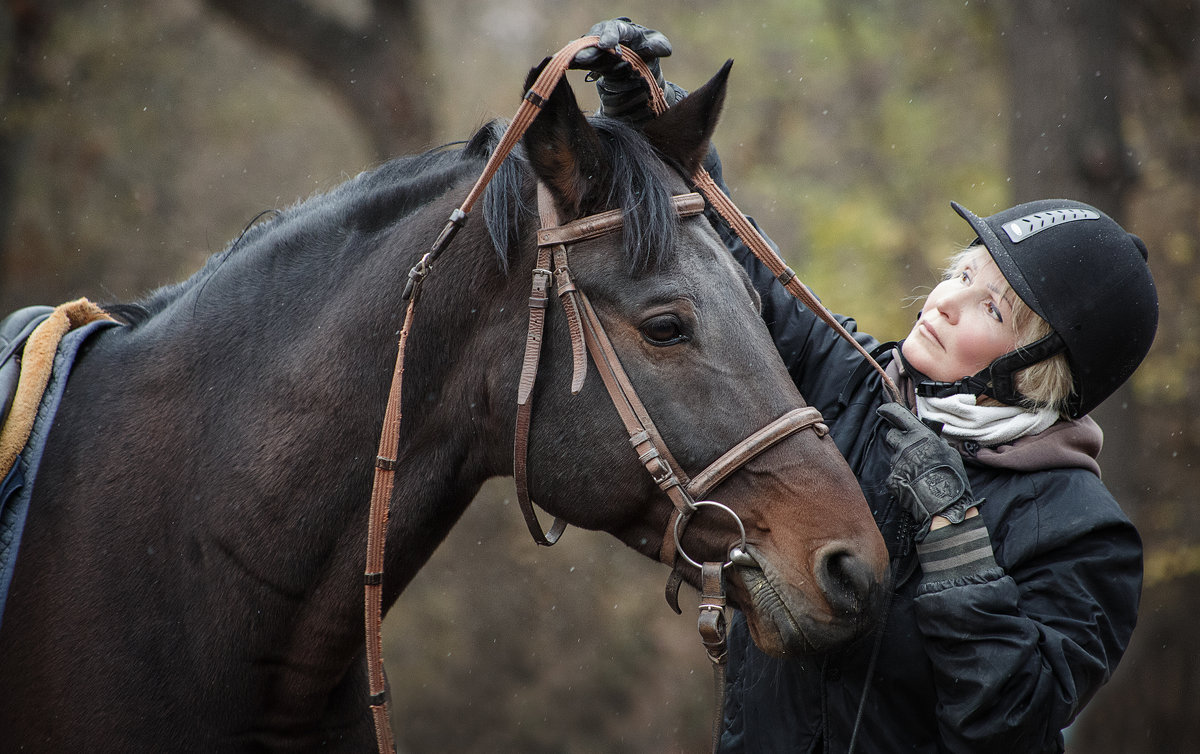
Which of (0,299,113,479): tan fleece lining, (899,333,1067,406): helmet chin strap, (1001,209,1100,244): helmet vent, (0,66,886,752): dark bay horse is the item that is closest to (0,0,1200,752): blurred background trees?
(1001,209,1100,244): helmet vent

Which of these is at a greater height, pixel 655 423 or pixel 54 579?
pixel 54 579

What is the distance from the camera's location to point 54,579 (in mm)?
2248

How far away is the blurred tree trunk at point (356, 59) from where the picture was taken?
23.0ft

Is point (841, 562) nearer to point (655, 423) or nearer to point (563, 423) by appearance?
point (655, 423)

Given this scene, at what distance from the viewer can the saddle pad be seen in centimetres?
221

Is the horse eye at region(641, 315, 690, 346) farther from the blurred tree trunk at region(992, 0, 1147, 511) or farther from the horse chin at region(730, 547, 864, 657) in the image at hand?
the blurred tree trunk at region(992, 0, 1147, 511)

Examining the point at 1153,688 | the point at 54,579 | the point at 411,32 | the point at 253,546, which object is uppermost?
the point at 411,32

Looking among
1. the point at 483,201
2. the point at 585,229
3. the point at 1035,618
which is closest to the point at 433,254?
the point at 483,201

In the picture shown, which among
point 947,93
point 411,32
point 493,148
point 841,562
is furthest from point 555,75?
point 947,93

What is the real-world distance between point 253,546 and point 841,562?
4.50 ft

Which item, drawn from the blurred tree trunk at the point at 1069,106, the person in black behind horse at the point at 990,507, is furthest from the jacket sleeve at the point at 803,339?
the blurred tree trunk at the point at 1069,106

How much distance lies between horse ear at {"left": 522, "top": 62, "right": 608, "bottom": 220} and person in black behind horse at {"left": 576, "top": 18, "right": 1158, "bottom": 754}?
23 cm

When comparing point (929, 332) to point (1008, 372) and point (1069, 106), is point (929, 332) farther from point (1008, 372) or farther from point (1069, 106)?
point (1069, 106)

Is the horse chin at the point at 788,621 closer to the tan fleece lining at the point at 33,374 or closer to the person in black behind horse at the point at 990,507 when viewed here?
the person in black behind horse at the point at 990,507
